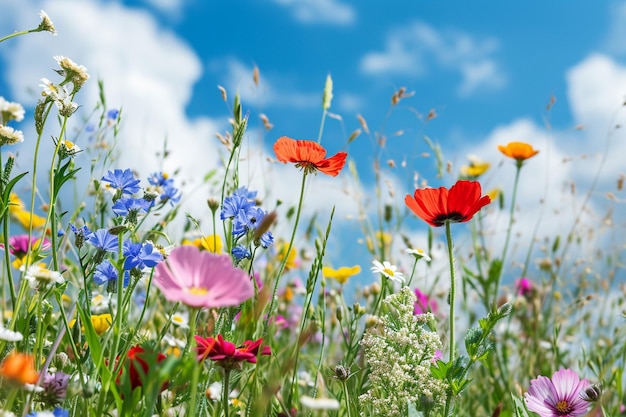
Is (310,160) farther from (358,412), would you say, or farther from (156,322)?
(156,322)

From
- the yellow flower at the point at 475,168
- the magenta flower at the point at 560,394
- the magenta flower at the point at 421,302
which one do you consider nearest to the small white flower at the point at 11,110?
the magenta flower at the point at 560,394

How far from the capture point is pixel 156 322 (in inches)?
69.6

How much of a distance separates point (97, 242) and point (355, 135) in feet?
3.12

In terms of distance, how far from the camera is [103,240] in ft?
3.41

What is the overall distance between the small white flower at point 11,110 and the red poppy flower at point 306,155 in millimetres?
401

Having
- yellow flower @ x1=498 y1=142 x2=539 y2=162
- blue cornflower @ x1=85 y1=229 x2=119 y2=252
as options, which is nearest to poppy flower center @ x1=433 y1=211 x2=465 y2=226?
blue cornflower @ x1=85 y1=229 x2=119 y2=252

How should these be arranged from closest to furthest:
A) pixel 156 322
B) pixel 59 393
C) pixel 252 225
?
pixel 59 393 < pixel 252 225 < pixel 156 322

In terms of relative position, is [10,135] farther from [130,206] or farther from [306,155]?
[306,155]

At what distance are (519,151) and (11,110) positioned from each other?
1.70 meters

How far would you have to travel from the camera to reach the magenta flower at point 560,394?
1.10 metres

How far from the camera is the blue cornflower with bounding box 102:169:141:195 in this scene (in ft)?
3.83

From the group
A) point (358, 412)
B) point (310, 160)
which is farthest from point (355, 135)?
point (358, 412)

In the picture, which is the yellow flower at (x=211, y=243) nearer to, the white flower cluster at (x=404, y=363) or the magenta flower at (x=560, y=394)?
the white flower cluster at (x=404, y=363)

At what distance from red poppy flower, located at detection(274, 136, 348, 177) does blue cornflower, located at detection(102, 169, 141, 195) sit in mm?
261
